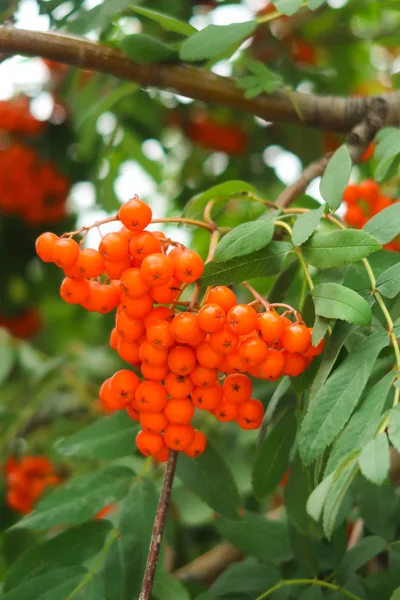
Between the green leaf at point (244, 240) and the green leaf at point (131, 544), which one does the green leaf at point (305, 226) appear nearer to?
the green leaf at point (244, 240)

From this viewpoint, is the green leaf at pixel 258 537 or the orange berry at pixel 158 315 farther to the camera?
the green leaf at pixel 258 537

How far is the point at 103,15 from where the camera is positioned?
110 cm

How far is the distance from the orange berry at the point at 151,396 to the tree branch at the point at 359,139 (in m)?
0.37

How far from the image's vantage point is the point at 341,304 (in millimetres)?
751

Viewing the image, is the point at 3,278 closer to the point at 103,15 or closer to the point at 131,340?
the point at 103,15

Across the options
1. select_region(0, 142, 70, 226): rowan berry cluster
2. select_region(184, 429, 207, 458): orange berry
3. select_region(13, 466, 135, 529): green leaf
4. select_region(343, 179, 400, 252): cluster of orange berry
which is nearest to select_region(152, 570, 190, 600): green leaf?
select_region(13, 466, 135, 529): green leaf

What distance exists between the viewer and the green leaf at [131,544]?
0.94 meters

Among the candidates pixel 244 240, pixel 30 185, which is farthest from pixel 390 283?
pixel 30 185

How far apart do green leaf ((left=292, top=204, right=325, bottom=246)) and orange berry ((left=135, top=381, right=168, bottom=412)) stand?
0.23 meters

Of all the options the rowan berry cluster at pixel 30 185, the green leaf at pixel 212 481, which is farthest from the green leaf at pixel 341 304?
the rowan berry cluster at pixel 30 185

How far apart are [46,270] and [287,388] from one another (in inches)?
63.3

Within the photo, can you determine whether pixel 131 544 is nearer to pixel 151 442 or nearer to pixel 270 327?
pixel 151 442

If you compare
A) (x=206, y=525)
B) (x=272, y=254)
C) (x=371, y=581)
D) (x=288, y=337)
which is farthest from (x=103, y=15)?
(x=206, y=525)

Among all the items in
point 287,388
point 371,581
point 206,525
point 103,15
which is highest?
point 103,15
